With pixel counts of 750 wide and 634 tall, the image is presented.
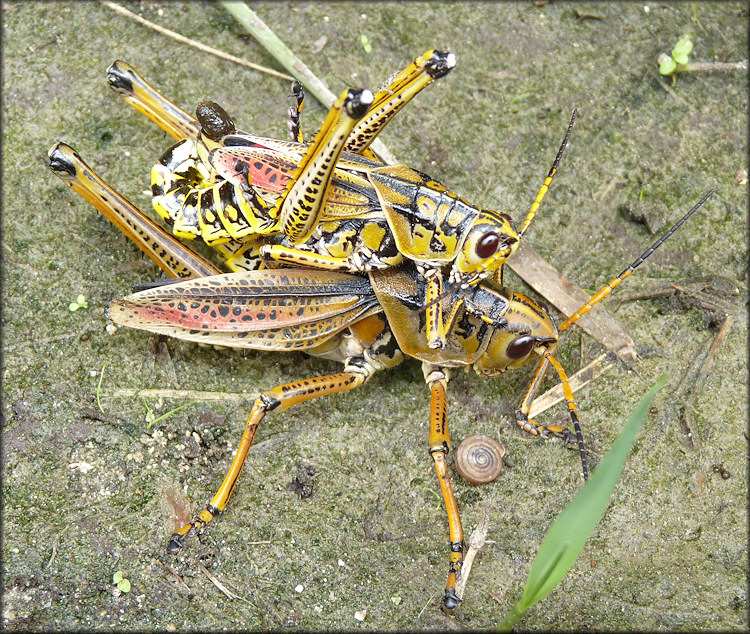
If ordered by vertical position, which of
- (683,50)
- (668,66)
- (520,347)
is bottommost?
(520,347)

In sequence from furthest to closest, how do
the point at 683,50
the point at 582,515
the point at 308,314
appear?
1. the point at 683,50
2. the point at 308,314
3. the point at 582,515

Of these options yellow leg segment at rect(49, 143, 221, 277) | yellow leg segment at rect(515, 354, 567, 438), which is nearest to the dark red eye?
yellow leg segment at rect(515, 354, 567, 438)

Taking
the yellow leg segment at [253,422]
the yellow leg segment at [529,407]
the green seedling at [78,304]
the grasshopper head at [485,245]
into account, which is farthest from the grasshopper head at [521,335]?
the green seedling at [78,304]

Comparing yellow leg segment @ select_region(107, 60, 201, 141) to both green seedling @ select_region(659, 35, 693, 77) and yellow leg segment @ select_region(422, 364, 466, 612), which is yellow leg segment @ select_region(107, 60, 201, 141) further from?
green seedling @ select_region(659, 35, 693, 77)

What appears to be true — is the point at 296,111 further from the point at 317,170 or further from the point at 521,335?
the point at 521,335

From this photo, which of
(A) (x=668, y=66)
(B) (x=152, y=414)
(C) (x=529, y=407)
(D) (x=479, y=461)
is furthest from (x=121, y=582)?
(A) (x=668, y=66)

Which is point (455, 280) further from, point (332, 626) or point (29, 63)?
point (29, 63)

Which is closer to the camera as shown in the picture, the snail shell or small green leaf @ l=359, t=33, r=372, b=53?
the snail shell
